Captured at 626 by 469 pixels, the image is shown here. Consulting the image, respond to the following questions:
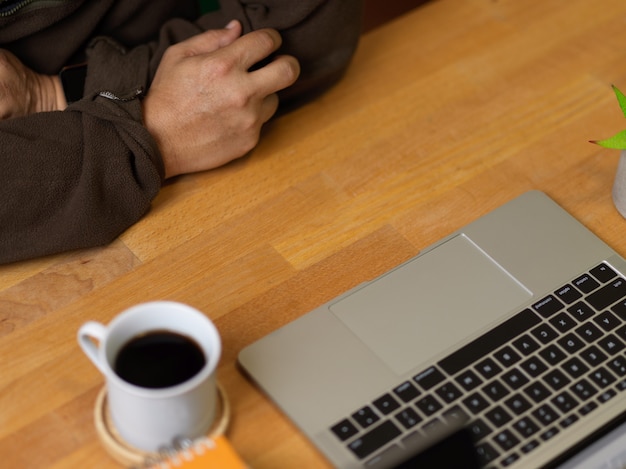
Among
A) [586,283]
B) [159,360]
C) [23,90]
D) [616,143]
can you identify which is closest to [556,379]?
[586,283]

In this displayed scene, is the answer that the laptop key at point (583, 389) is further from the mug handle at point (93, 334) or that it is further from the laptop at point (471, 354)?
the mug handle at point (93, 334)

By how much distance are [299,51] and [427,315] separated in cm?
39

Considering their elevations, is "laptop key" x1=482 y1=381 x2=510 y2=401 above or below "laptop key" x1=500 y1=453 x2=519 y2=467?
above

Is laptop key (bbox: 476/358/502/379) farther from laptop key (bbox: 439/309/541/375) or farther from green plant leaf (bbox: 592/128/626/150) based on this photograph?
green plant leaf (bbox: 592/128/626/150)

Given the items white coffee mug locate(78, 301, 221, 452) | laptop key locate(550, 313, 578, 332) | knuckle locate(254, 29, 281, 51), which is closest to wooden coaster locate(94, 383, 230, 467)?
white coffee mug locate(78, 301, 221, 452)

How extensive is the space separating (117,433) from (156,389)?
85 millimetres

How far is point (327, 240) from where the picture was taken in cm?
92

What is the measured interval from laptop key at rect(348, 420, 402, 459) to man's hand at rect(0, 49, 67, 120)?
0.55 metres

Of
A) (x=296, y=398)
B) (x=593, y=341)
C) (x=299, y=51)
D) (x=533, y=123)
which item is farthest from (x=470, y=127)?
(x=296, y=398)

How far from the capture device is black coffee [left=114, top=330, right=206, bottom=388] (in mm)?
688

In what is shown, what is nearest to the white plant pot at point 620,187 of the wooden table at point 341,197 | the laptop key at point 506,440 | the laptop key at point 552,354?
the wooden table at point 341,197

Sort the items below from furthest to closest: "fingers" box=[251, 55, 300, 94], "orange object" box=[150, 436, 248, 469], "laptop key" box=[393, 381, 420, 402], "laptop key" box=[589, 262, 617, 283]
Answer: "fingers" box=[251, 55, 300, 94] → "laptop key" box=[589, 262, 617, 283] → "laptop key" box=[393, 381, 420, 402] → "orange object" box=[150, 436, 248, 469]

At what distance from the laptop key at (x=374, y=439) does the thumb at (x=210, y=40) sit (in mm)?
506

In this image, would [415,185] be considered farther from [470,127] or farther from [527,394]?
[527,394]
